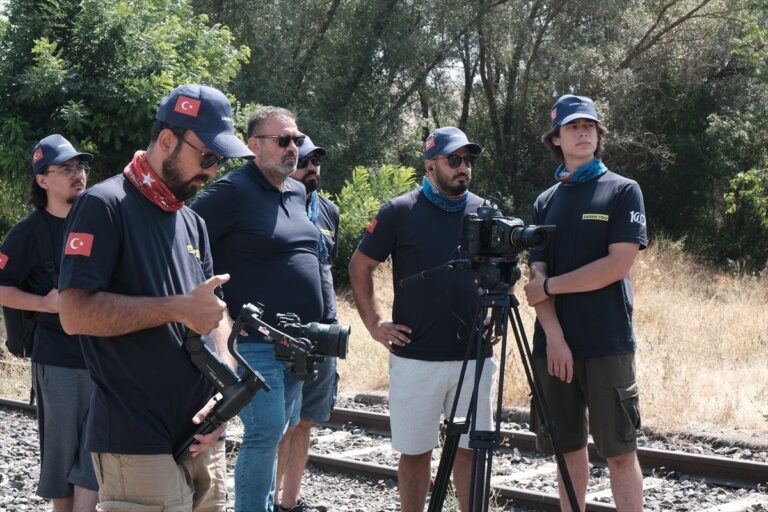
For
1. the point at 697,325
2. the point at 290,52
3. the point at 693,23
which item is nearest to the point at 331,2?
the point at 290,52

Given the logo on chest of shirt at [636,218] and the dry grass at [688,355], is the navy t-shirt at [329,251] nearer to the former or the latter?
the logo on chest of shirt at [636,218]

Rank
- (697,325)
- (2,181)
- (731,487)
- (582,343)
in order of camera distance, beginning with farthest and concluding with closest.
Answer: (2,181)
(697,325)
(731,487)
(582,343)

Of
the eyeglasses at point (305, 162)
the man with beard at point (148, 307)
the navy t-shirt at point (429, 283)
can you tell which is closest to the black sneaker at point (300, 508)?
the navy t-shirt at point (429, 283)

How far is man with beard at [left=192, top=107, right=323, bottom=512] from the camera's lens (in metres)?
5.02

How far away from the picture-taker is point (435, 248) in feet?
18.1

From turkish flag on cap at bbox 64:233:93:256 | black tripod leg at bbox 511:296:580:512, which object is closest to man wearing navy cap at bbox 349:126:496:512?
black tripod leg at bbox 511:296:580:512

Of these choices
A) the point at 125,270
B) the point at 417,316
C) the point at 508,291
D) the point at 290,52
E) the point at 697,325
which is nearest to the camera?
the point at 125,270

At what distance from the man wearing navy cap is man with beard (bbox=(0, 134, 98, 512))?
1.65 metres

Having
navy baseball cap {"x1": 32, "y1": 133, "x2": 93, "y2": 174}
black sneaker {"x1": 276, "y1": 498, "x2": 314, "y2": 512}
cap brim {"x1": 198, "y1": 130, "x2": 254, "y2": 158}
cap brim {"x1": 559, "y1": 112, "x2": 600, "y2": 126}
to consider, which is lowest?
black sneaker {"x1": 276, "y1": 498, "x2": 314, "y2": 512}

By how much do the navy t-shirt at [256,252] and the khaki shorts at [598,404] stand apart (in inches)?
52.6

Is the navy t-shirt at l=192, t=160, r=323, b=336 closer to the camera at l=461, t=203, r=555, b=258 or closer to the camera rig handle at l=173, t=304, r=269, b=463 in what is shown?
the camera at l=461, t=203, r=555, b=258

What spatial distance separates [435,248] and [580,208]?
835 mm

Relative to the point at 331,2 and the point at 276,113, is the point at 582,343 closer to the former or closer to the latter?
the point at 276,113

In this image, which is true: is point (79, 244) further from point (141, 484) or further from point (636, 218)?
point (636, 218)
